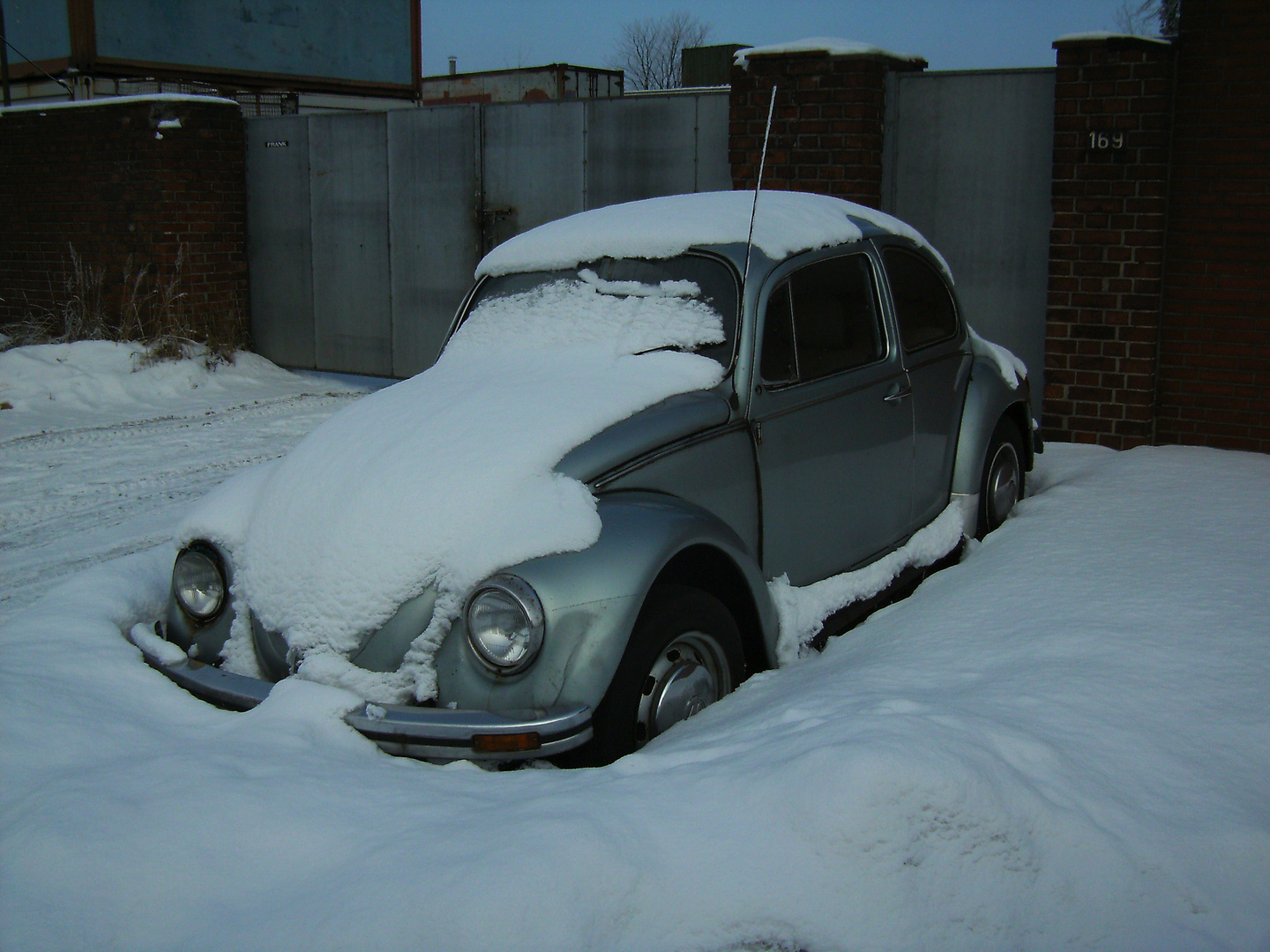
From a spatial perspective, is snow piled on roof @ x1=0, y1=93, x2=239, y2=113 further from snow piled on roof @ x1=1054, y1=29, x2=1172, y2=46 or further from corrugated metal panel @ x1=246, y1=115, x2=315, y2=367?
snow piled on roof @ x1=1054, y1=29, x2=1172, y2=46

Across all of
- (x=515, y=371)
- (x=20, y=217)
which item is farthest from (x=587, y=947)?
(x=20, y=217)

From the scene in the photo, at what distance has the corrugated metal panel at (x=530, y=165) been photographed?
978 centimetres

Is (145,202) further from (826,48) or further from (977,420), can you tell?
(977,420)

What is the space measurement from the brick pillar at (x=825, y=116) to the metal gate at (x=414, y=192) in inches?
29.4

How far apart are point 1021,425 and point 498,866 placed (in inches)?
158

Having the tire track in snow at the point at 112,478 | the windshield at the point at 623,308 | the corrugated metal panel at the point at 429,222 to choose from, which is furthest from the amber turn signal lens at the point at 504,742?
the corrugated metal panel at the point at 429,222

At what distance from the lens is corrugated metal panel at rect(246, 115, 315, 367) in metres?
11.5

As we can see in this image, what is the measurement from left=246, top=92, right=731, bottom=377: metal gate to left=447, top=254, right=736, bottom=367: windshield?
5.12m

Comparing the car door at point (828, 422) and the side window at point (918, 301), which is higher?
the side window at point (918, 301)

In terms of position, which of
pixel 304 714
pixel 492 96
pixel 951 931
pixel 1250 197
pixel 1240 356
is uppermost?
pixel 492 96

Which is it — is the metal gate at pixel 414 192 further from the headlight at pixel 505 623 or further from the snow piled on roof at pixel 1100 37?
the headlight at pixel 505 623

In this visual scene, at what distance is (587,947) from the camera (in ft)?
6.99

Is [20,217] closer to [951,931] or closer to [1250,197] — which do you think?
[1250,197]

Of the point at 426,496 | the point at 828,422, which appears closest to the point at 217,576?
the point at 426,496
